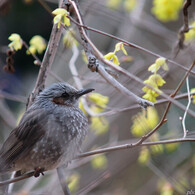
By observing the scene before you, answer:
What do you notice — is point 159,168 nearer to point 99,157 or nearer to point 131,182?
point 99,157

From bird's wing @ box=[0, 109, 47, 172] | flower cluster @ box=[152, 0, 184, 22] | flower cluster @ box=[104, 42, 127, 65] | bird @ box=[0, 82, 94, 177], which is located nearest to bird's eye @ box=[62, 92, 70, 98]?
bird @ box=[0, 82, 94, 177]

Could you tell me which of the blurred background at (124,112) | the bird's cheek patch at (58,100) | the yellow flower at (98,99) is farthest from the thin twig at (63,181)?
the yellow flower at (98,99)

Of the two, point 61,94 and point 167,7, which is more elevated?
point 167,7

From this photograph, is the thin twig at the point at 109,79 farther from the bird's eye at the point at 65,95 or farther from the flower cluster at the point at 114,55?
the bird's eye at the point at 65,95

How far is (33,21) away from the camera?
10.5 meters

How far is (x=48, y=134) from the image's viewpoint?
165 inches

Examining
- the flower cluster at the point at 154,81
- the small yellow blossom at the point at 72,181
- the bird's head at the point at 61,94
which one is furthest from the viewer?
the small yellow blossom at the point at 72,181

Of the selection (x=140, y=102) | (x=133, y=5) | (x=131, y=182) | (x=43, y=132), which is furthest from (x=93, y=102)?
(x=131, y=182)

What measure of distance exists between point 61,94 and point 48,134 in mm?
570

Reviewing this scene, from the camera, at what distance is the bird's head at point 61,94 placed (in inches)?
174

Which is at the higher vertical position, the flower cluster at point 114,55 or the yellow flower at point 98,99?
the flower cluster at point 114,55

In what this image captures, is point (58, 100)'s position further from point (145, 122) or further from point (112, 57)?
point (112, 57)

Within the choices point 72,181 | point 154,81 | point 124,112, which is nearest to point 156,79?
point 154,81

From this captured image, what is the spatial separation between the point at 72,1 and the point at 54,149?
1.72 meters
